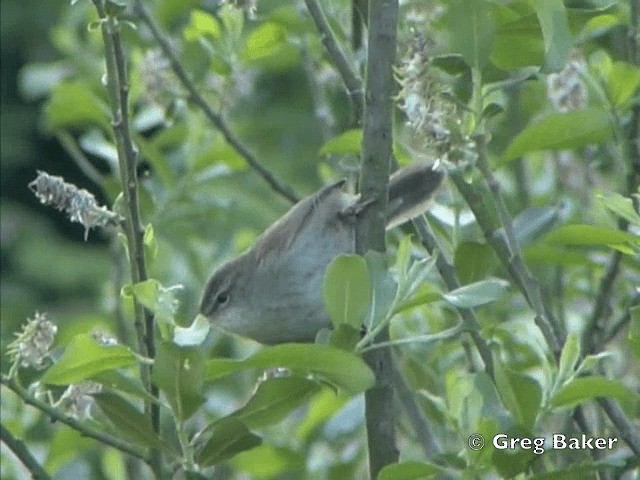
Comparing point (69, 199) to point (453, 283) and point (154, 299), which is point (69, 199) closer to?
point (154, 299)

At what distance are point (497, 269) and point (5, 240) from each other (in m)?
7.23

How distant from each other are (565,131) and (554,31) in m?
0.30

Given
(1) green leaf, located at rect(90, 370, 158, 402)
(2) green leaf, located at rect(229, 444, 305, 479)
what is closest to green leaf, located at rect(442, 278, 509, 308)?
(1) green leaf, located at rect(90, 370, 158, 402)

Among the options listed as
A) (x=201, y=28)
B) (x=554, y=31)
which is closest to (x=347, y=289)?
(x=554, y=31)

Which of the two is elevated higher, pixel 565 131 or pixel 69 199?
pixel 69 199

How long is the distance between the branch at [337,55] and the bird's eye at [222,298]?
0.62m

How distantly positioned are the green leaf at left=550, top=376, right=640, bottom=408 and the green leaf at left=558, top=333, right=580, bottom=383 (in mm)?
60

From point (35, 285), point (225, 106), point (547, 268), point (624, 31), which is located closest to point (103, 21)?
point (225, 106)

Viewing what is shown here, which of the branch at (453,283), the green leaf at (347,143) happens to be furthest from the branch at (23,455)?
the green leaf at (347,143)

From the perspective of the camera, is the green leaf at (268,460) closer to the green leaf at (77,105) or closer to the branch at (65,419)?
the branch at (65,419)

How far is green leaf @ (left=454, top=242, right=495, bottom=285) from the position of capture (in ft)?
6.46

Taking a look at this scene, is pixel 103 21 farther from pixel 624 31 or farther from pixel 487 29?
pixel 624 31

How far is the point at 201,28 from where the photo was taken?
265 centimetres
